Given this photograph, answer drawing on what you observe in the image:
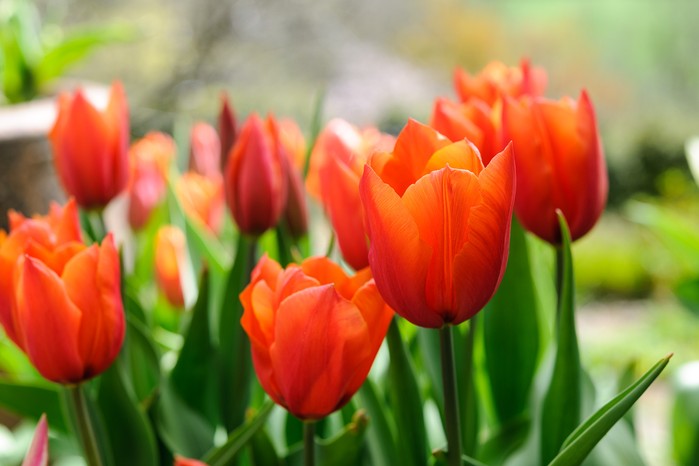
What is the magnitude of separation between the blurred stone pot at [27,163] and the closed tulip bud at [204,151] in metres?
0.29

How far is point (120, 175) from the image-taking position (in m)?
0.75

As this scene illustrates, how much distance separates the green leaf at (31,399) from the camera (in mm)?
681

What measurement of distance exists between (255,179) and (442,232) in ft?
0.96

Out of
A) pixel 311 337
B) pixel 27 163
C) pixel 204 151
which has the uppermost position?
pixel 311 337

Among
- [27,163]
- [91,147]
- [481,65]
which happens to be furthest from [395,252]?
[481,65]

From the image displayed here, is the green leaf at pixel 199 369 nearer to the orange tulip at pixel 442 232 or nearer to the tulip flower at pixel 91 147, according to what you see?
the tulip flower at pixel 91 147

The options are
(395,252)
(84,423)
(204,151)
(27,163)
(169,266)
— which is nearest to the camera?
(395,252)

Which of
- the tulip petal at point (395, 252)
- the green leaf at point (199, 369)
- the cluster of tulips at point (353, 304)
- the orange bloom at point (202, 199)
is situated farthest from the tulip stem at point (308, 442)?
the orange bloom at point (202, 199)

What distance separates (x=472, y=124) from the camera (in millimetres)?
500

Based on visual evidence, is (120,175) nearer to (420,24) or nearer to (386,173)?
(386,173)

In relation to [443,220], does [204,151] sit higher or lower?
lower

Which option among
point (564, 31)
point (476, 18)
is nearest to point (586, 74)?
point (564, 31)

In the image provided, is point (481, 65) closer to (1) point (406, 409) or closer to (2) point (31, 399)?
(2) point (31, 399)

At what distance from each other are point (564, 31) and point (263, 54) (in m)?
4.74
